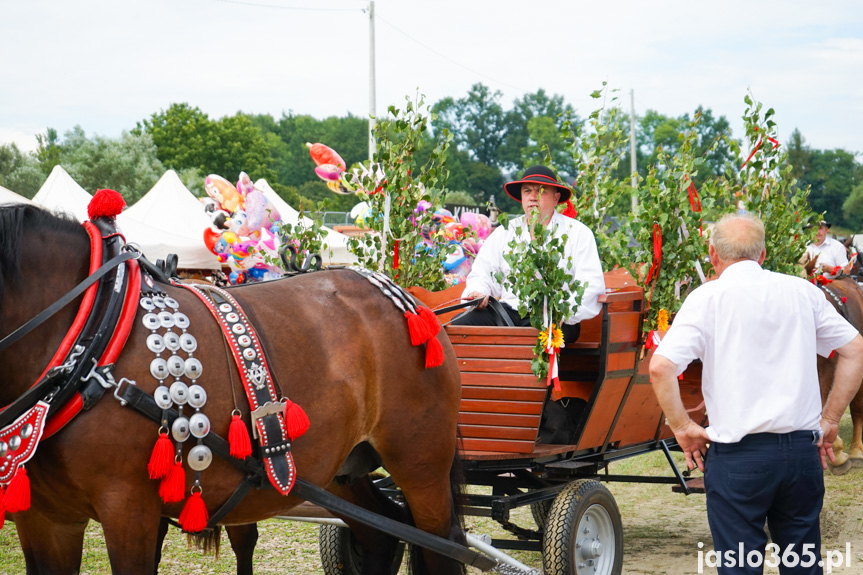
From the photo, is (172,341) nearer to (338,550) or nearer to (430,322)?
(430,322)

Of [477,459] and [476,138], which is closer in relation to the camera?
[477,459]

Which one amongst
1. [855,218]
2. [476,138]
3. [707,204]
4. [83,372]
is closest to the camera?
[83,372]

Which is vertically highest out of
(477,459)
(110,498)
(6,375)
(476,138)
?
(476,138)

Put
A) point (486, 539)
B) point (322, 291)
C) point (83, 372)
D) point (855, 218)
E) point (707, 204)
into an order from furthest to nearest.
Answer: point (855, 218) < point (707, 204) < point (486, 539) < point (322, 291) < point (83, 372)

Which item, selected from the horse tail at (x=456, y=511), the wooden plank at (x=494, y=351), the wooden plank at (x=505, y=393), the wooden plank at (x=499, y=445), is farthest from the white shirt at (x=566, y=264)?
the horse tail at (x=456, y=511)

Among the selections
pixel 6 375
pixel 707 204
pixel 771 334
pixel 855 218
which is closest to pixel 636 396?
pixel 707 204

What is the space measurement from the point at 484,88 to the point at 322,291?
7259 cm

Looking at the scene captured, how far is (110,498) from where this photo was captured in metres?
2.35

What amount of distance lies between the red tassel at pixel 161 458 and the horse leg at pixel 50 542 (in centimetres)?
47

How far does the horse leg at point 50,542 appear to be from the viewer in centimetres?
264

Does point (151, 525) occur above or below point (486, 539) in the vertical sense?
above

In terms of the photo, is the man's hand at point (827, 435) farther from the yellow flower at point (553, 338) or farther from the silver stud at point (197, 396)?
the silver stud at point (197, 396)

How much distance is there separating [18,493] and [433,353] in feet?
4.92

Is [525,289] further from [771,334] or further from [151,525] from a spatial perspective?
[151,525]
